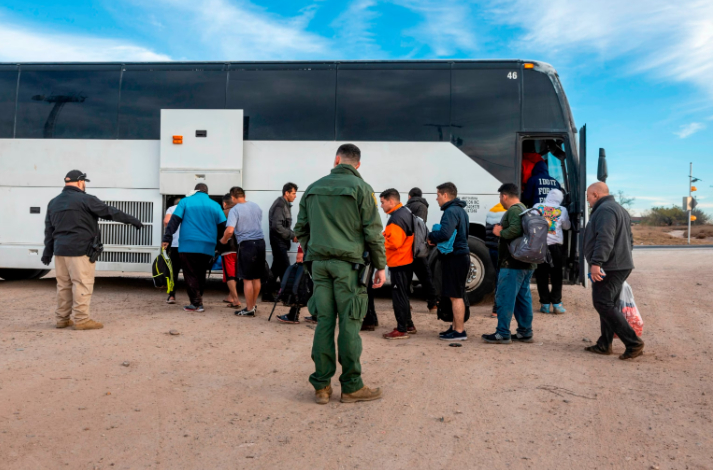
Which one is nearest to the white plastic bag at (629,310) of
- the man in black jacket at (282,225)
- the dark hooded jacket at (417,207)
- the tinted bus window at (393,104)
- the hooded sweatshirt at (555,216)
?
the hooded sweatshirt at (555,216)

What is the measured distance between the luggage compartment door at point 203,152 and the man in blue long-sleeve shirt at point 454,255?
13.7 feet

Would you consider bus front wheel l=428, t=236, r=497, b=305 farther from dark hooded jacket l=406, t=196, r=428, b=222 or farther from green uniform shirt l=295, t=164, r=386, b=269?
green uniform shirt l=295, t=164, r=386, b=269

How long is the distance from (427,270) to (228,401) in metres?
4.09

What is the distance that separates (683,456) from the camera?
3.33 m

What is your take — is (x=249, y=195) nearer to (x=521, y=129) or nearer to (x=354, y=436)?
(x=521, y=129)

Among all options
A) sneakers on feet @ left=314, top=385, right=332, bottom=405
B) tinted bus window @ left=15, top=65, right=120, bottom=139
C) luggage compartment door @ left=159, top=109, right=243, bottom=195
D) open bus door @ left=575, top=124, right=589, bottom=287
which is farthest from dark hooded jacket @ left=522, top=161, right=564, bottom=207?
tinted bus window @ left=15, top=65, right=120, bottom=139

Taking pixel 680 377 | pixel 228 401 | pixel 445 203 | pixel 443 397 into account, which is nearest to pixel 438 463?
pixel 443 397

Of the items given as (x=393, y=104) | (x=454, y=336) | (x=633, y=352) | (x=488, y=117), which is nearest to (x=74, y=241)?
(x=454, y=336)

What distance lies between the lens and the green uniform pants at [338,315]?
4.21 meters

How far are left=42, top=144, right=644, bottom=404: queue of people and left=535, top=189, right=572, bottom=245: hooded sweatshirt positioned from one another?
2 cm

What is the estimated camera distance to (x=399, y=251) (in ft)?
21.5

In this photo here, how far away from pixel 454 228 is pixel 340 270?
2.45 m

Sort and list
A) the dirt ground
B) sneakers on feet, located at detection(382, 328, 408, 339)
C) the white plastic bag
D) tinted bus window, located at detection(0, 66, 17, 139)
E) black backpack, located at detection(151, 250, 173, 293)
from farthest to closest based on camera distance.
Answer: tinted bus window, located at detection(0, 66, 17, 139), black backpack, located at detection(151, 250, 173, 293), sneakers on feet, located at detection(382, 328, 408, 339), the white plastic bag, the dirt ground

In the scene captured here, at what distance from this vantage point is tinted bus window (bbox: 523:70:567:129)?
346 inches
